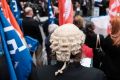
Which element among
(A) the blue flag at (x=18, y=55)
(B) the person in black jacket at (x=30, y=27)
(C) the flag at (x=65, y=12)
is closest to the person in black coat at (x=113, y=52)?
(A) the blue flag at (x=18, y=55)

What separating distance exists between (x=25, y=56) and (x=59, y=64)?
425 mm

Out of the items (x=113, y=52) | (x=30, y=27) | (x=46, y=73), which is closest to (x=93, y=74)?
(x=46, y=73)

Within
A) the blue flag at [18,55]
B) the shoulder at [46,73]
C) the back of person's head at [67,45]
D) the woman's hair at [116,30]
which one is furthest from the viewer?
the woman's hair at [116,30]

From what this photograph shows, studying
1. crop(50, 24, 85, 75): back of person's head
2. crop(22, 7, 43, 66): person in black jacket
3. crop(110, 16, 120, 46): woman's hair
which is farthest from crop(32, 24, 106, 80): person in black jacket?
crop(22, 7, 43, 66): person in black jacket

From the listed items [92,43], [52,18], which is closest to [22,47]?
[92,43]

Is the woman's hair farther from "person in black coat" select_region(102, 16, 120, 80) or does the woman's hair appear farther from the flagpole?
the flagpole

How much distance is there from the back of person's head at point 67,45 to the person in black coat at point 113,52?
1.54m

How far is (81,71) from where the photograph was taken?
3.66 metres

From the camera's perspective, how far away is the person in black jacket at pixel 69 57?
362 centimetres

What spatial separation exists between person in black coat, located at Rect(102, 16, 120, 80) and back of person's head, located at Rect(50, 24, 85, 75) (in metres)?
1.54

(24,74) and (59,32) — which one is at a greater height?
(59,32)

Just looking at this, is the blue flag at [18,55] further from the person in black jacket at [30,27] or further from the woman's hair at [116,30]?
the person in black jacket at [30,27]

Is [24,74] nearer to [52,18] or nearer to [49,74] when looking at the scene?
[49,74]

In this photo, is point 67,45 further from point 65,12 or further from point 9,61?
point 65,12
